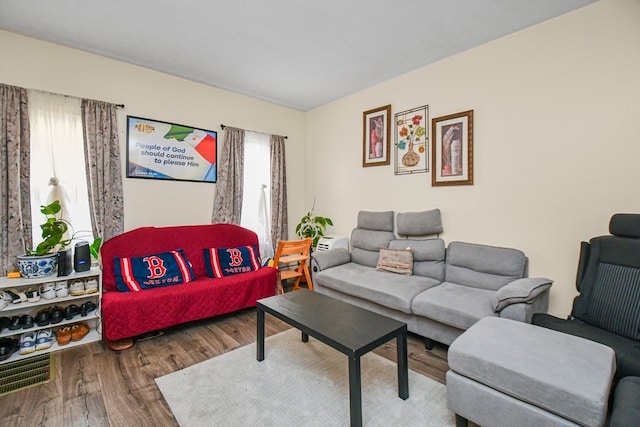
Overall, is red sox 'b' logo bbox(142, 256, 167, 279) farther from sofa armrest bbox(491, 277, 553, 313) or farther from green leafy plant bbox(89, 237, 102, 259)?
sofa armrest bbox(491, 277, 553, 313)

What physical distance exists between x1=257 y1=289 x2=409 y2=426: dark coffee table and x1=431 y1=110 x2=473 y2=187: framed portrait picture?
178 cm

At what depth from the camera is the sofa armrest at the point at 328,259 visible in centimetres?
337

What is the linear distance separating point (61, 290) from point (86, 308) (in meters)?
0.27

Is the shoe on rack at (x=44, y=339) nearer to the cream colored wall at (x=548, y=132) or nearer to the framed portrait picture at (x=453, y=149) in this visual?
the cream colored wall at (x=548, y=132)

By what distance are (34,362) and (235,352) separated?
1.50 m

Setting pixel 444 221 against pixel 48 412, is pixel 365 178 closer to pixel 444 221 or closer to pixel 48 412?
pixel 444 221

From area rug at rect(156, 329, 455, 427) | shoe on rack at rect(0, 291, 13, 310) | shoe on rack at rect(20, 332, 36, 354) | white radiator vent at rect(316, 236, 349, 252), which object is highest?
white radiator vent at rect(316, 236, 349, 252)

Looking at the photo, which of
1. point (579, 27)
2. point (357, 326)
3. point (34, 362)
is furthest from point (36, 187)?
point (579, 27)

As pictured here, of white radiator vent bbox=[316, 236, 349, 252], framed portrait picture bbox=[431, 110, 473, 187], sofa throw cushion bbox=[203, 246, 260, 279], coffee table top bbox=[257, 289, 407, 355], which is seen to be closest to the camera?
coffee table top bbox=[257, 289, 407, 355]

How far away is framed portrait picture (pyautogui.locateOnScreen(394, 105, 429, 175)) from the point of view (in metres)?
3.21

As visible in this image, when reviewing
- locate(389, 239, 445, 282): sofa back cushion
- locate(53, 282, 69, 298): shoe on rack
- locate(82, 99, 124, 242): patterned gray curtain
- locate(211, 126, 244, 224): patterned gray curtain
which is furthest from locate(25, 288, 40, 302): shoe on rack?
locate(389, 239, 445, 282): sofa back cushion

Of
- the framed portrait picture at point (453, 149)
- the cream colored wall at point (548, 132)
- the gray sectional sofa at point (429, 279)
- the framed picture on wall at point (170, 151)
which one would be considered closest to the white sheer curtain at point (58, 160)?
the framed picture on wall at point (170, 151)

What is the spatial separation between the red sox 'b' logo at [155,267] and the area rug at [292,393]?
1050 mm

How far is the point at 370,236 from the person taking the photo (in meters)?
3.55
